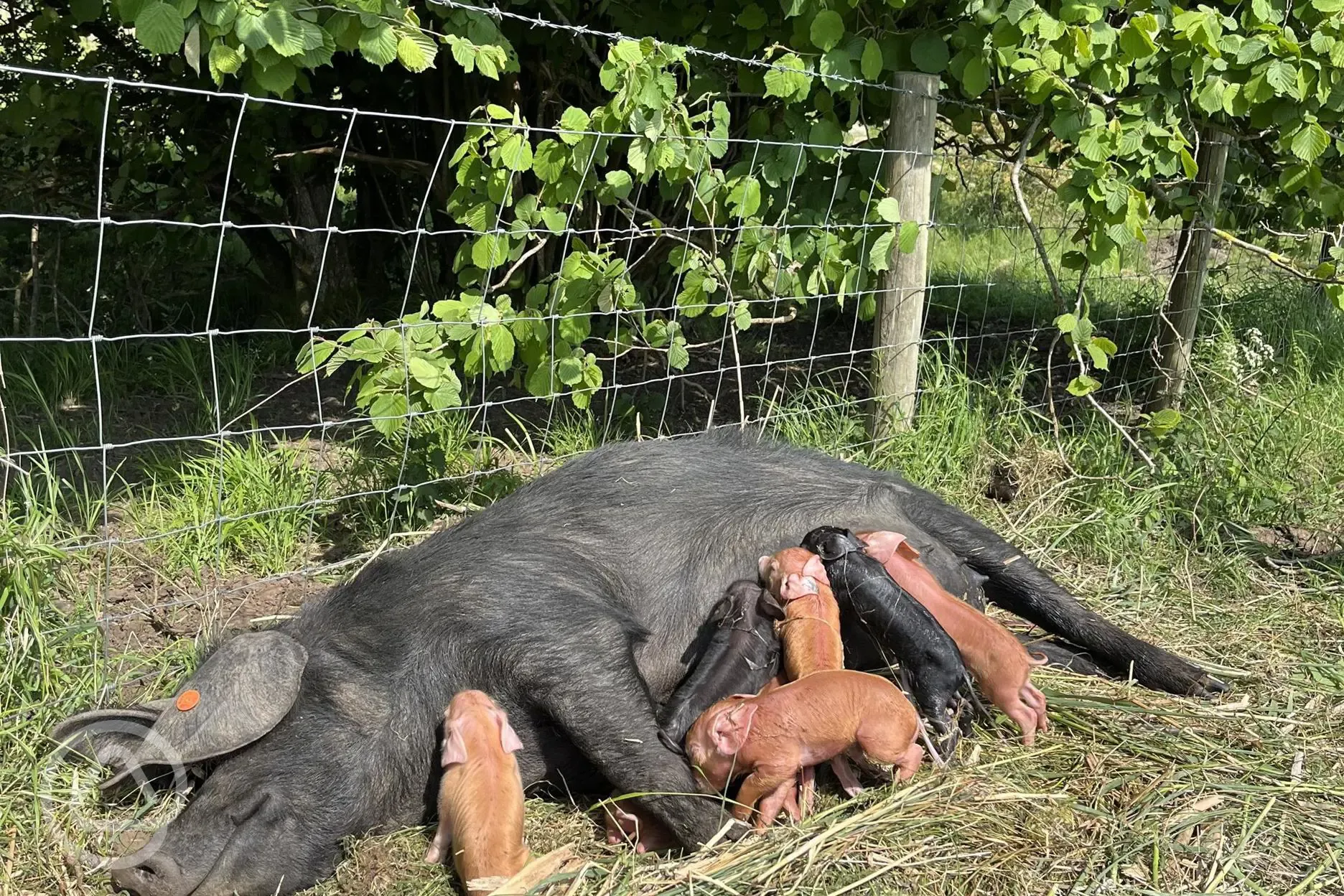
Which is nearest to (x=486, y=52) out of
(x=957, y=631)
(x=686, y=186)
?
(x=686, y=186)

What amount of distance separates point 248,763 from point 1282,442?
4.36 m

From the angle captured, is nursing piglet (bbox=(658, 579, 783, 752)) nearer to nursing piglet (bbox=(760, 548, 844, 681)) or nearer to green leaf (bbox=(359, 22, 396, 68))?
nursing piglet (bbox=(760, 548, 844, 681))

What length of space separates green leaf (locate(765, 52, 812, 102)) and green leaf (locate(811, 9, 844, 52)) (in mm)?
104

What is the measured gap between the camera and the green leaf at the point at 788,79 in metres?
4.30

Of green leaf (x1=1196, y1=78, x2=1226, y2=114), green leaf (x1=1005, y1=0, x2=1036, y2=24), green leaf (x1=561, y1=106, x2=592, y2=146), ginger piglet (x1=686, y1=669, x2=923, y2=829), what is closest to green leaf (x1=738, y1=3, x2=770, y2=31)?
green leaf (x1=1005, y1=0, x2=1036, y2=24)

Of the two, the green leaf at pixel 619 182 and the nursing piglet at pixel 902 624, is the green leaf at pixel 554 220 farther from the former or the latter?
the nursing piglet at pixel 902 624

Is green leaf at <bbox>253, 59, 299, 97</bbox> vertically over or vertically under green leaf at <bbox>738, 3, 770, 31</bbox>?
under

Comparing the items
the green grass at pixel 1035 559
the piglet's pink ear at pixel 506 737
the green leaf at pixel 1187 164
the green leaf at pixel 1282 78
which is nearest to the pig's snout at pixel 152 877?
the green grass at pixel 1035 559

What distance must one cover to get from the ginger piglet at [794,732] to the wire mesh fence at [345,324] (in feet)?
4.40

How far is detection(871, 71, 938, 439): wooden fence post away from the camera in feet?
15.3

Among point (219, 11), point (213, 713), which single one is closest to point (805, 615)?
point (213, 713)

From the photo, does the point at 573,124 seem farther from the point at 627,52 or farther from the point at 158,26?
the point at 158,26

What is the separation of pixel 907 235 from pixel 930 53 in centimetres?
72

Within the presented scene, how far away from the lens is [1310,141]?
4520mm
